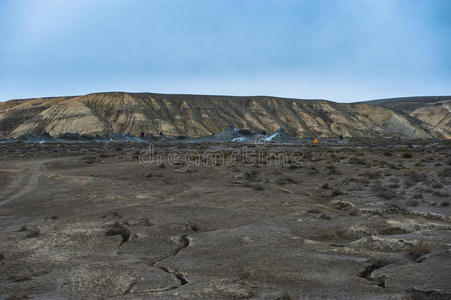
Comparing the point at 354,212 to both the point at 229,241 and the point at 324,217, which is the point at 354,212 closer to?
the point at 324,217

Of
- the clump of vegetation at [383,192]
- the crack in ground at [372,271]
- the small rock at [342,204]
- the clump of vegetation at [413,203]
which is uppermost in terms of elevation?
the crack in ground at [372,271]

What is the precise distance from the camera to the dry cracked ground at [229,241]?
5.33 meters

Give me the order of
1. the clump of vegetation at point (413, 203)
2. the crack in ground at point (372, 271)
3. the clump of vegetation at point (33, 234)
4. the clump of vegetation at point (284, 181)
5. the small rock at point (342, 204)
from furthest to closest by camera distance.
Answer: the clump of vegetation at point (284, 181), the clump of vegetation at point (413, 203), the small rock at point (342, 204), the clump of vegetation at point (33, 234), the crack in ground at point (372, 271)

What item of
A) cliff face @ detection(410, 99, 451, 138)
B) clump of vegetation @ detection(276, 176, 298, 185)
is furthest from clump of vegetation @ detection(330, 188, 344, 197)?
cliff face @ detection(410, 99, 451, 138)

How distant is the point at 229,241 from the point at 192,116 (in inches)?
3842

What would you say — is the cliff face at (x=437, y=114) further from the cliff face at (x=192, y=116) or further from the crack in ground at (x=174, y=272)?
the crack in ground at (x=174, y=272)

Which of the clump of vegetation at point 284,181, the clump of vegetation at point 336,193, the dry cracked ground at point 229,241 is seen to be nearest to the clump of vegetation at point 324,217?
the dry cracked ground at point 229,241

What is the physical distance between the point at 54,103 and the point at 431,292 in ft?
380

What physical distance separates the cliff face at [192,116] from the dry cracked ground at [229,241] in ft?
277

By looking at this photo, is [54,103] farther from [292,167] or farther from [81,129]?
[292,167]

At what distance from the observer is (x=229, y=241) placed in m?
7.95

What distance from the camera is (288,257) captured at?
22.1ft

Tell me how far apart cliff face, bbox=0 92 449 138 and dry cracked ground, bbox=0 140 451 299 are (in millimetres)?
84395

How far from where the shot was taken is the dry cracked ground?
5.33 meters
